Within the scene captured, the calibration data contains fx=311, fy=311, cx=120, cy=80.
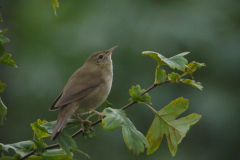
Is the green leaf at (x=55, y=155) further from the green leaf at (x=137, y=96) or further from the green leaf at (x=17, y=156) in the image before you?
the green leaf at (x=137, y=96)

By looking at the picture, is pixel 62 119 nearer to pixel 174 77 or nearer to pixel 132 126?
pixel 132 126

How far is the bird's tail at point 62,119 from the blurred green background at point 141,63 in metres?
2.07

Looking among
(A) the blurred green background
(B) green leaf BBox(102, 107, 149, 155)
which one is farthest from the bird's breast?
(A) the blurred green background

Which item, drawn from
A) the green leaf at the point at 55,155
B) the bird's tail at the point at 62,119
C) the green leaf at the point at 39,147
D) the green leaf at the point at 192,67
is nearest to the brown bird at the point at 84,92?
the bird's tail at the point at 62,119

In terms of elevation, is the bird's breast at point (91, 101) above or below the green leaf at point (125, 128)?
below

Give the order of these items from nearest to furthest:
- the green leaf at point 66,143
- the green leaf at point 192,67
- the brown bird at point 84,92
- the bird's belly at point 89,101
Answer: the green leaf at point 66,143
the green leaf at point 192,67
the brown bird at point 84,92
the bird's belly at point 89,101

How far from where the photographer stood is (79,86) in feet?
11.9

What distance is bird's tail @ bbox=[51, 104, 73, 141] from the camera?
2.31m

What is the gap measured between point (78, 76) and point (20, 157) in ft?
5.82

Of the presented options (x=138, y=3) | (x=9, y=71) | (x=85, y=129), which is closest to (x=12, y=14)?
(x=9, y=71)

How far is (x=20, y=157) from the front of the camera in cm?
216

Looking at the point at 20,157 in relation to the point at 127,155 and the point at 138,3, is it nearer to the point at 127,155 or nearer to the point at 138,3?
the point at 127,155

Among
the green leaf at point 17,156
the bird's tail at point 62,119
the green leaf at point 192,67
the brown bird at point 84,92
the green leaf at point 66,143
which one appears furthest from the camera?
the brown bird at point 84,92

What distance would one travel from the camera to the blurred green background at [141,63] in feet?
17.8
